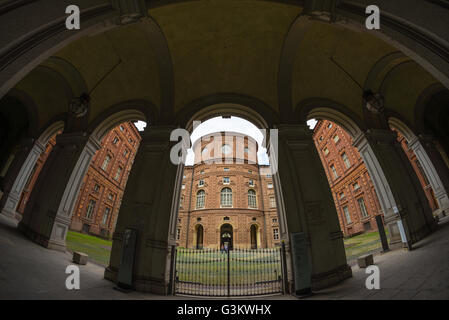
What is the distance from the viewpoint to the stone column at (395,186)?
7070 mm

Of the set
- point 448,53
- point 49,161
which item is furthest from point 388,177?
point 49,161

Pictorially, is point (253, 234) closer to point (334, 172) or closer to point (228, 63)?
point (334, 172)

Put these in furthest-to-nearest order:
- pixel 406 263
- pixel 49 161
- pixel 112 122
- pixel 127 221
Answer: pixel 112 122
pixel 49 161
pixel 127 221
pixel 406 263

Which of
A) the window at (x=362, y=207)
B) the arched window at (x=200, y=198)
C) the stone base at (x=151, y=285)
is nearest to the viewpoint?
the stone base at (x=151, y=285)

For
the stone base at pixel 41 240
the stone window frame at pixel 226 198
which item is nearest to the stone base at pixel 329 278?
the stone base at pixel 41 240

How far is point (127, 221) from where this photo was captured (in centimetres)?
655

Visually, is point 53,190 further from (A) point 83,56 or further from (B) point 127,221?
(A) point 83,56

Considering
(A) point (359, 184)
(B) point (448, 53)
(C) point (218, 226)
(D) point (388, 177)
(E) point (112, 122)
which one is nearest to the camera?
(B) point (448, 53)

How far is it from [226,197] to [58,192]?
25539mm

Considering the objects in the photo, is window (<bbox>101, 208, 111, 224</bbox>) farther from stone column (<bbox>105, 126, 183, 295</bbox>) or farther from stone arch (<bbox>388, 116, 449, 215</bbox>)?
stone arch (<bbox>388, 116, 449, 215</bbox>)

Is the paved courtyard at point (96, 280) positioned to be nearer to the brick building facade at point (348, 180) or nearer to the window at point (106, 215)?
the brick building facade at point (348, 180)

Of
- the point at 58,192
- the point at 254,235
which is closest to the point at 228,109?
the point at 58,192

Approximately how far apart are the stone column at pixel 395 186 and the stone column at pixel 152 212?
25.4ft
